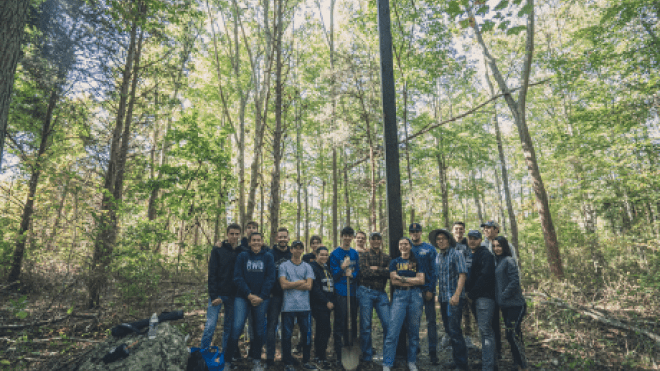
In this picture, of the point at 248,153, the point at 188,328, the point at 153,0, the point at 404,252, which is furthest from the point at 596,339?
the point at 248,153

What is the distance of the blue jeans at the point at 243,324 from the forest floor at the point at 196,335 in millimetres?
320

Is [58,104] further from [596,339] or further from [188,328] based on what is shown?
[596,339]

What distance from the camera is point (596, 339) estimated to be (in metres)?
4.69

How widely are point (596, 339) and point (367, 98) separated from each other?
10.5 metres

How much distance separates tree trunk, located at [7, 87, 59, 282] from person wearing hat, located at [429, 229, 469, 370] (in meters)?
8.74

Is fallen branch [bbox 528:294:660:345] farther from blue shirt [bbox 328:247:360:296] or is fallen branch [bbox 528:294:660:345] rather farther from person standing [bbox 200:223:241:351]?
person standing [bbox 200:223:241:351]

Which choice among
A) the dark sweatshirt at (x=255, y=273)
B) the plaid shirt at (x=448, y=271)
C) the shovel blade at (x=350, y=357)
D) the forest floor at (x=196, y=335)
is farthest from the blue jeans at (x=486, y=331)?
the dark sweatshirt at (x=255, y=273)

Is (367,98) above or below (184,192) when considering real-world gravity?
above

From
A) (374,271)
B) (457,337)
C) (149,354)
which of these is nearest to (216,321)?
(149,354)

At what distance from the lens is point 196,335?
5.99 m

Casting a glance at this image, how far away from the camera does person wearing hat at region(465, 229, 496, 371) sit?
4191mm

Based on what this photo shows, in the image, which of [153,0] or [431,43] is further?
[431,43]

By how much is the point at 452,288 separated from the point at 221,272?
12.3 ft

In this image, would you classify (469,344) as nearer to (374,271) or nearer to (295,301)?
(374,271)
